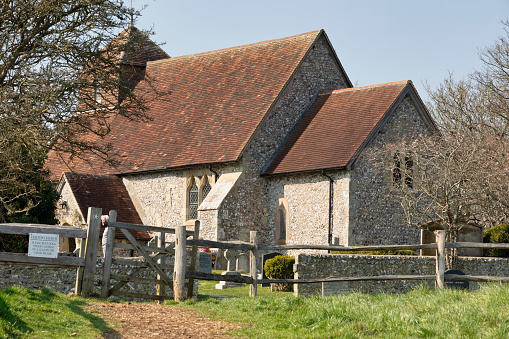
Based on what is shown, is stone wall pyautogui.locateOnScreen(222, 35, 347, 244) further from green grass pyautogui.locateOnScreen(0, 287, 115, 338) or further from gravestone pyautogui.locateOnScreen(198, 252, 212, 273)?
green grass pyautogui.locateOnScreen(0, 287, 115, 338)

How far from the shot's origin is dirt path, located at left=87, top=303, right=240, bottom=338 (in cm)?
920

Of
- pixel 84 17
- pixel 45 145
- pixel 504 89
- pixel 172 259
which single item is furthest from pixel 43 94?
pixel 504 89

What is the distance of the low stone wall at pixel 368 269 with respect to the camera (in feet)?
55.7

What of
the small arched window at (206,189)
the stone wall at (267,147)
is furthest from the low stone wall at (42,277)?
the small arched window at (206,189)

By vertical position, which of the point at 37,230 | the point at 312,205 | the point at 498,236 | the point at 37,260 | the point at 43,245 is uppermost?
the point at 312,205

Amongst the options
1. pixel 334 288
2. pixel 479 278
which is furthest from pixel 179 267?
pixel 479 278

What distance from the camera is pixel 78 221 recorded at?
2675 cm

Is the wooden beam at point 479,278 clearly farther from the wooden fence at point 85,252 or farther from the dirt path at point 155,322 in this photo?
the wooden fence at point 85,252

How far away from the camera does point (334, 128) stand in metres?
26.7

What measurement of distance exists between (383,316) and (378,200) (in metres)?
16.6

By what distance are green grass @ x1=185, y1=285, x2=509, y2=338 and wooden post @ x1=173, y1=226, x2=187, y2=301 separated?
6.28 feet

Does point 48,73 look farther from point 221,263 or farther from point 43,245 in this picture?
point 221,263

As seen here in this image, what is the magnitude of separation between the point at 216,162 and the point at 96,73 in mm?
8538

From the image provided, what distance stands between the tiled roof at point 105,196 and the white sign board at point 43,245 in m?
14.5
